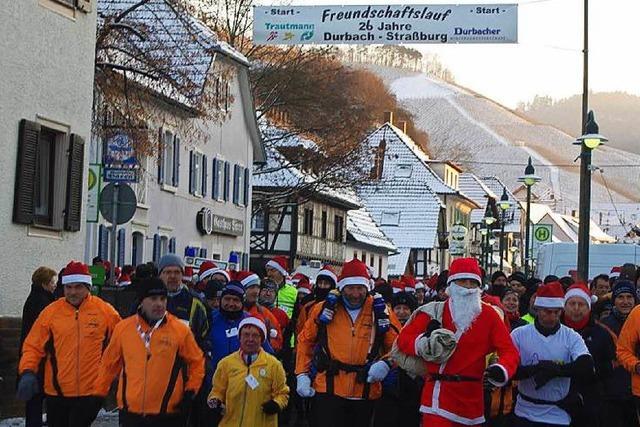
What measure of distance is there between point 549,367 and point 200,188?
106 feet

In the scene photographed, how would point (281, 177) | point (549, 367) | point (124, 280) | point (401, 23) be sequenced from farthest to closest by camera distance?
point (281, 177)
point (401, 23)
point (124, 280)
point (549, 367)

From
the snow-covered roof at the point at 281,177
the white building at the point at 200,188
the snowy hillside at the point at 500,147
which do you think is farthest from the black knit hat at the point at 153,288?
the snowy hillside at the point at 500,147

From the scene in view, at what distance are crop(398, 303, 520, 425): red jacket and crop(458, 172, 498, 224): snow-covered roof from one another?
3928 inches

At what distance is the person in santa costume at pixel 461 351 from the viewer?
34.0ft

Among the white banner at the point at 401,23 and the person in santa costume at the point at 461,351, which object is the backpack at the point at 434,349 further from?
the white banner at the point at 401,23

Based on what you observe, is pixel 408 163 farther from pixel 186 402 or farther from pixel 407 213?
pixel 186 402

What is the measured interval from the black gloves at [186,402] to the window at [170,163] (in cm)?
2686

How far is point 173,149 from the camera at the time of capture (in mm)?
39188

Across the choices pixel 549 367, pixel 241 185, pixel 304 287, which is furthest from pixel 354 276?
pixel 241 185

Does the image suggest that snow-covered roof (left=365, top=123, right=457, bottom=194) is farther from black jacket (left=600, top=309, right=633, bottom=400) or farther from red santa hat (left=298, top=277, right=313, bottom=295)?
black jacket (left=600, top=309, right=633, bottom=400)

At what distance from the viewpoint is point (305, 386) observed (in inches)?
467

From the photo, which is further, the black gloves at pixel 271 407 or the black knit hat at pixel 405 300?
the black knit hat at pixel 405 300

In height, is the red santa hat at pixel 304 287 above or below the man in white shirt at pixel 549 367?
above

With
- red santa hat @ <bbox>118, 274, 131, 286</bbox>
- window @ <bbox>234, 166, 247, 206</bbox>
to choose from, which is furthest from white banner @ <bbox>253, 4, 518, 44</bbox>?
window @ <bbox>234, 166, 247, 206</bbox>
